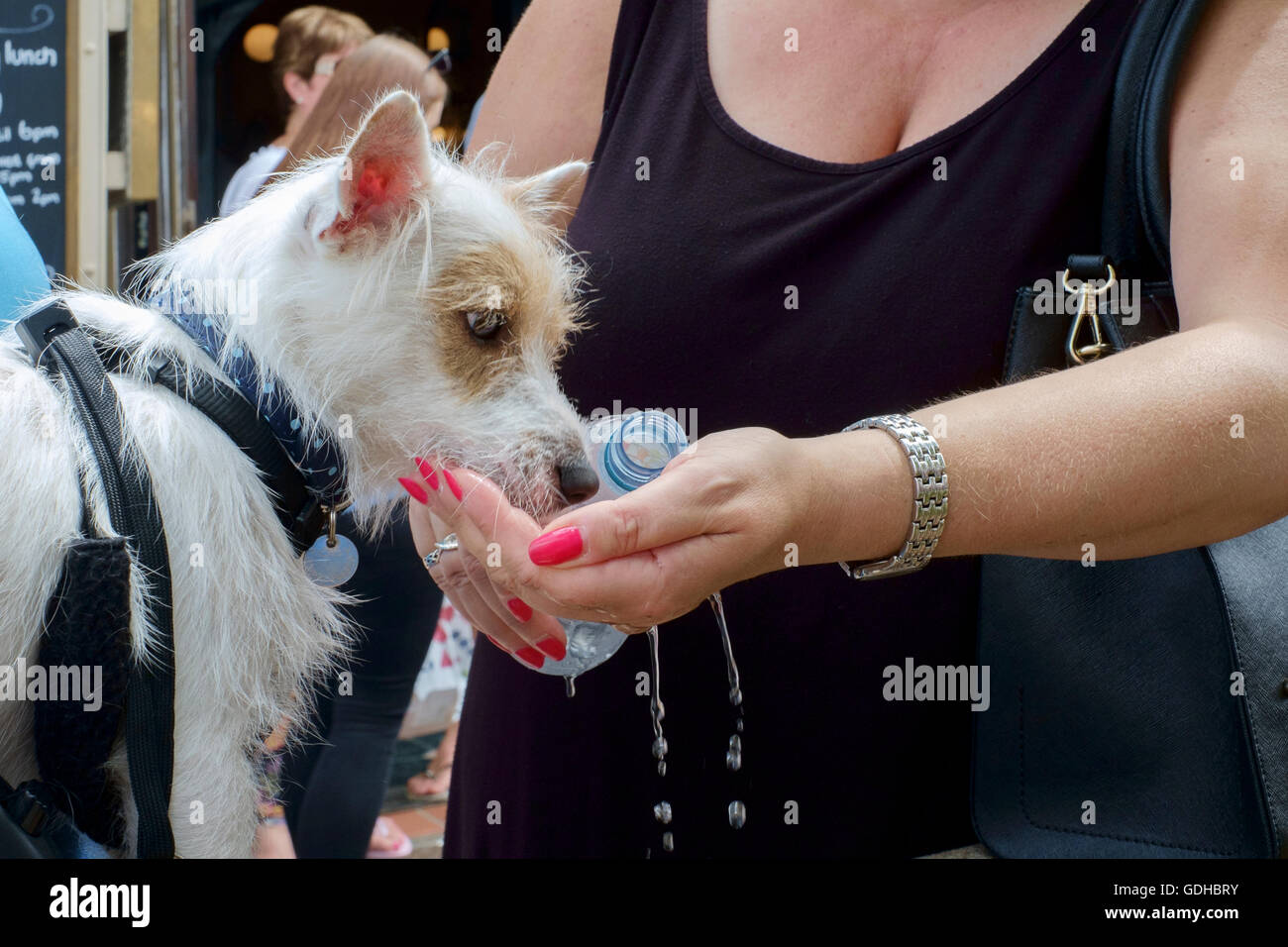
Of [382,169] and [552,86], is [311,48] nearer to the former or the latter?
[552,86]

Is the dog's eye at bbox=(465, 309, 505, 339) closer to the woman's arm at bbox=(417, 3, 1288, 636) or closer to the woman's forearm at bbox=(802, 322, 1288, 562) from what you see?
the woman's arm at bbox=(417, 3, 1288, 636)

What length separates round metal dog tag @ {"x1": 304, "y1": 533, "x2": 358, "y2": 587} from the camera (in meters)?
1.55

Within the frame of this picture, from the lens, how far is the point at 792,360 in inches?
56.1

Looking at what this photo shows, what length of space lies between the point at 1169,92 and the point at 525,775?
1.22 metres

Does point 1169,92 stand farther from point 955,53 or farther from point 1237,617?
point 1237,617

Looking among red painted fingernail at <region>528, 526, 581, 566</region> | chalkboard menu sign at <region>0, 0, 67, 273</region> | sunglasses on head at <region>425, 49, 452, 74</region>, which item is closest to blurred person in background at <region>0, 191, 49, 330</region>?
red painted fingernail at <region>528, 526, 581, 566</region>

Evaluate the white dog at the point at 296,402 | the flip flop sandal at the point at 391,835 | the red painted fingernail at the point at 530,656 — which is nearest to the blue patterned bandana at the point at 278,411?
the white dog at the point at 296,402

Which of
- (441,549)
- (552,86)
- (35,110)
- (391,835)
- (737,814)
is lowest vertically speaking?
(391,835)

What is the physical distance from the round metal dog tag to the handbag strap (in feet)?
3.63

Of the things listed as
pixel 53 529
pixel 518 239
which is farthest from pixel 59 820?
pixel 518 239

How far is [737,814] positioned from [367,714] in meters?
1.97

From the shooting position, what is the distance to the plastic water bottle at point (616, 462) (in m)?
1.34

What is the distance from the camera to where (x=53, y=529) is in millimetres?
1246

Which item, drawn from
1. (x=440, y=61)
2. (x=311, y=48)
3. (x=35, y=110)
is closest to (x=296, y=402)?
(x=35, y=110)
